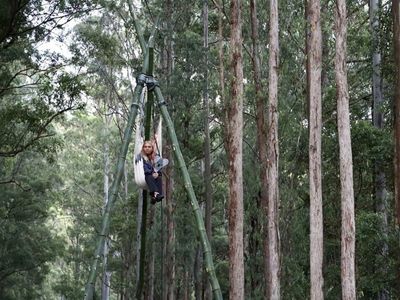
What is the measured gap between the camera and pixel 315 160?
784 cm

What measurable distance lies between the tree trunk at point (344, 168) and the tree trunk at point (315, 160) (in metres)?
0.30

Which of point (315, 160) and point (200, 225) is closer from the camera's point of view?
point (200, 225)

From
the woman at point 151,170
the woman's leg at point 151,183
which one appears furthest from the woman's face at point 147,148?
the woman's leg at point 151,183

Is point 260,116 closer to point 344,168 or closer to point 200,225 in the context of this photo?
point 344,168

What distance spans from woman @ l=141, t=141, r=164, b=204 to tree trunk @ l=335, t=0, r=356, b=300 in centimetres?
301

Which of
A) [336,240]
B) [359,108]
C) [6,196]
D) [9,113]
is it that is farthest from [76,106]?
[6,196]

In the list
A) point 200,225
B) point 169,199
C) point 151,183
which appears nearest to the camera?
point 200,225

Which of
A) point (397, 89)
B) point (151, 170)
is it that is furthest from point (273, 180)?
point (151, 170)

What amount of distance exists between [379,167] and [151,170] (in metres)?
5.93

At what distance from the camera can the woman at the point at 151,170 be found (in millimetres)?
5551

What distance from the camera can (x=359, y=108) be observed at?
12.5 m

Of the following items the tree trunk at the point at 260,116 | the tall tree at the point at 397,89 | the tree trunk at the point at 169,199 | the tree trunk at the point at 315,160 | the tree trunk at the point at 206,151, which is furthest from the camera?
the tree trunk at the point at 169,199

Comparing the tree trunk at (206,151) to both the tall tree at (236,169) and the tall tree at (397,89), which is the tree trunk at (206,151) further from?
the tall tree at (397,89)

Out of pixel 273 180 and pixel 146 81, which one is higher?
pixel 146 81
